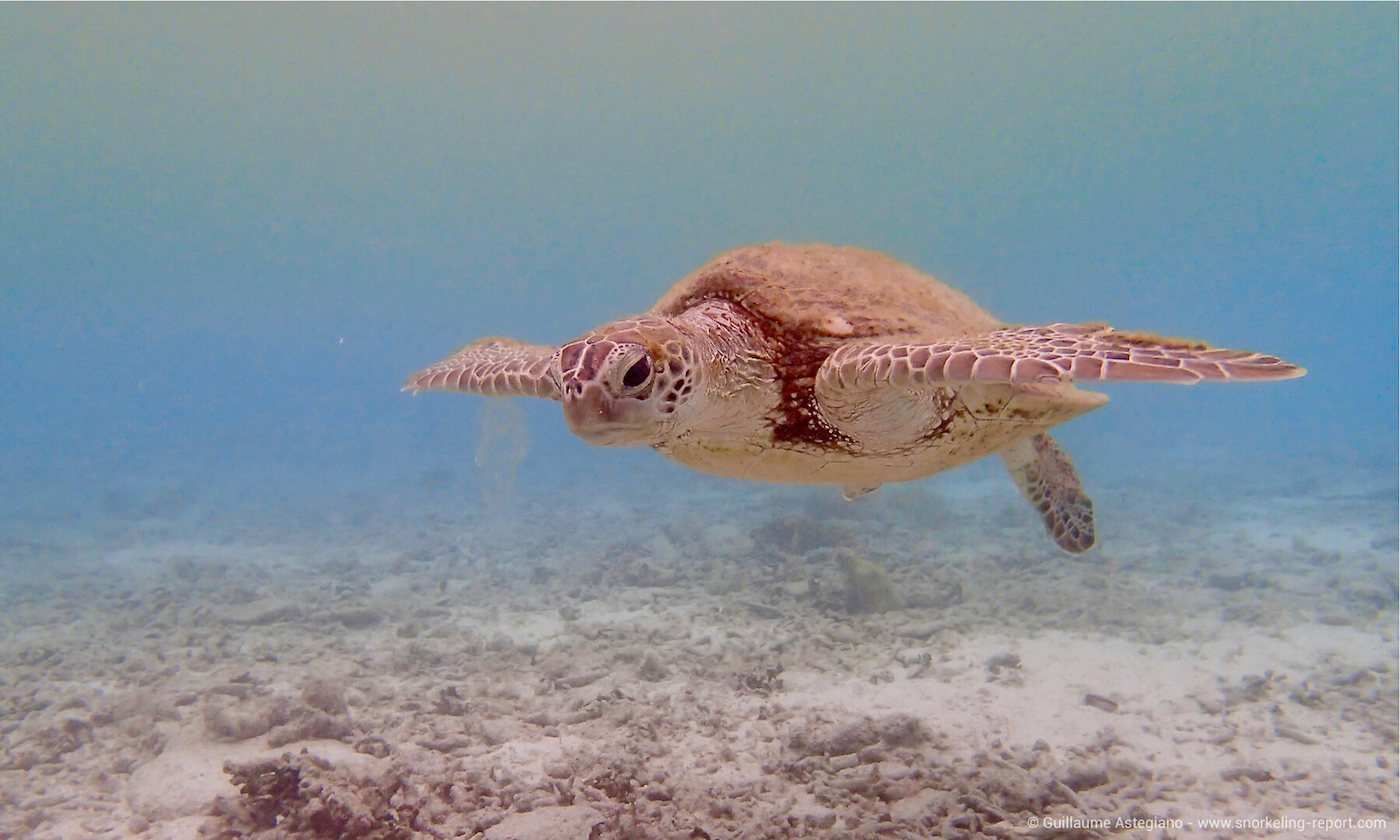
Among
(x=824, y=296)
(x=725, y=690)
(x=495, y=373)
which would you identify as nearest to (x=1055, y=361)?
(x=824, y=296)

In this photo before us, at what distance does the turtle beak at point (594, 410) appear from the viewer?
240 cm

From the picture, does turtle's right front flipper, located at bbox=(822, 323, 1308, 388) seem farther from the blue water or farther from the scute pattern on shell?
the blue water

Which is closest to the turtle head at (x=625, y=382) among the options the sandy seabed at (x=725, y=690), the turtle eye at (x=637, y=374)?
the turtle eye at (x=637, y=374)

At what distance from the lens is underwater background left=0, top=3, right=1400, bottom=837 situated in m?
10.3

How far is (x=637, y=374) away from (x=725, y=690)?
311cm

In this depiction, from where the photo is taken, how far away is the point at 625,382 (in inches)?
97.2

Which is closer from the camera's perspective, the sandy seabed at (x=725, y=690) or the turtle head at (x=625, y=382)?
the turtle head at (x=625, y=382)

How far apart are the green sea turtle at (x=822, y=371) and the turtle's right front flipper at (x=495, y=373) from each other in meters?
0.01

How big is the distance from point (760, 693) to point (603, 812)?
1.99 metres

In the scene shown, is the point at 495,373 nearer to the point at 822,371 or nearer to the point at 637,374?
the point at 637,374

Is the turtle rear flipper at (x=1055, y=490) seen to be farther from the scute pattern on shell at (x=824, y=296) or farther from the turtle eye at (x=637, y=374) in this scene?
the turtle eye at (x=637, y=374)

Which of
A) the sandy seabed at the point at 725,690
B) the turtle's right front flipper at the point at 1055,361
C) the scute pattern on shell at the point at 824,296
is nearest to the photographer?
the turtle's right front flipper at the point at 1055,361

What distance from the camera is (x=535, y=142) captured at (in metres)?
61.2

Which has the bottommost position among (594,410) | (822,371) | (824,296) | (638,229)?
(594,410)
